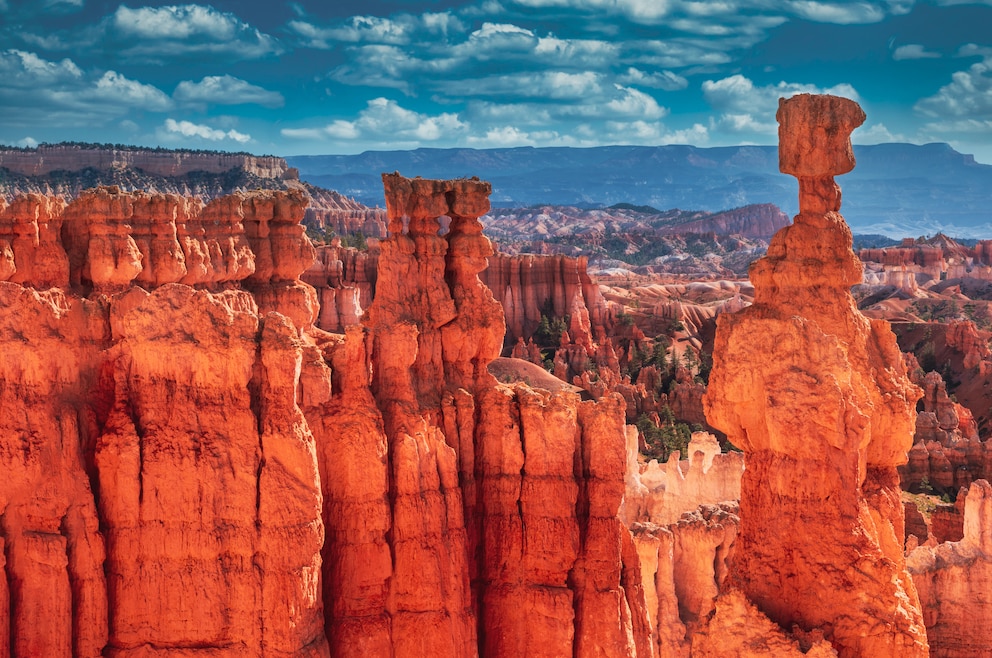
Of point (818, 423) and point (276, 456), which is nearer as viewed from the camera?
point (818, 423)

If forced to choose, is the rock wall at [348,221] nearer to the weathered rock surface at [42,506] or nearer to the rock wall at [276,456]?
the rock wall at [276,456]

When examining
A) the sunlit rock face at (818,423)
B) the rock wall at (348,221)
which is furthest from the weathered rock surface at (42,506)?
the rock wall at (348,221)

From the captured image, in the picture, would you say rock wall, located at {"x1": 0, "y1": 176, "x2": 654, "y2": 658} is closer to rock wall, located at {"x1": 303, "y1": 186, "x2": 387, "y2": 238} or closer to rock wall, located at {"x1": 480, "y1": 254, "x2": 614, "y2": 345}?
rock wall, located at {"x1": 480, "y1": 254, "x2": 614, "y2": 345}

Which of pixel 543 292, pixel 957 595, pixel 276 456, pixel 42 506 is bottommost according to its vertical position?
pixel 957 595

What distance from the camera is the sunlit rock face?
1331 centimetres

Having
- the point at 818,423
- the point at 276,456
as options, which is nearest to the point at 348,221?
the point at 276,456

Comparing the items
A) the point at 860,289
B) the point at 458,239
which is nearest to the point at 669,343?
Result: the point at 860,289

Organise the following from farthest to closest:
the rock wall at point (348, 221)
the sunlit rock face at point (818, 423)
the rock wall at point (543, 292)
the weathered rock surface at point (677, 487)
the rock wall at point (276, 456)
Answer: the rock wall at point (348, 221) < the rock wall at point (543, 292) < the weathered rock surface at point (677, 487) < the rock wall at point (276, 456) < the sunlit rock face at point (818, 423)

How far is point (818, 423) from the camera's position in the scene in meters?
13.5

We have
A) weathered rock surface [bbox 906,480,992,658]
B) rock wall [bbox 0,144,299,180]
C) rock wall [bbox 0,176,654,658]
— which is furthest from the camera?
rock wall [bbox 0,144,299,180]

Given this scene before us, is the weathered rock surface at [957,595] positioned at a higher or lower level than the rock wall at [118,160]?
lower

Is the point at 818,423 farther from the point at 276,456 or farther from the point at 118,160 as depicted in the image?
the point at 118,160

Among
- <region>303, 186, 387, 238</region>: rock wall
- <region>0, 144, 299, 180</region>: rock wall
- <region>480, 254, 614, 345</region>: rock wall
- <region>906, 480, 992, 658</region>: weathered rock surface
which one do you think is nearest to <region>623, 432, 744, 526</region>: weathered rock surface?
<region>906, 480, 992, 658</region>: weathered rock surface

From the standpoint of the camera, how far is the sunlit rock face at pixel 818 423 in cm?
1331
